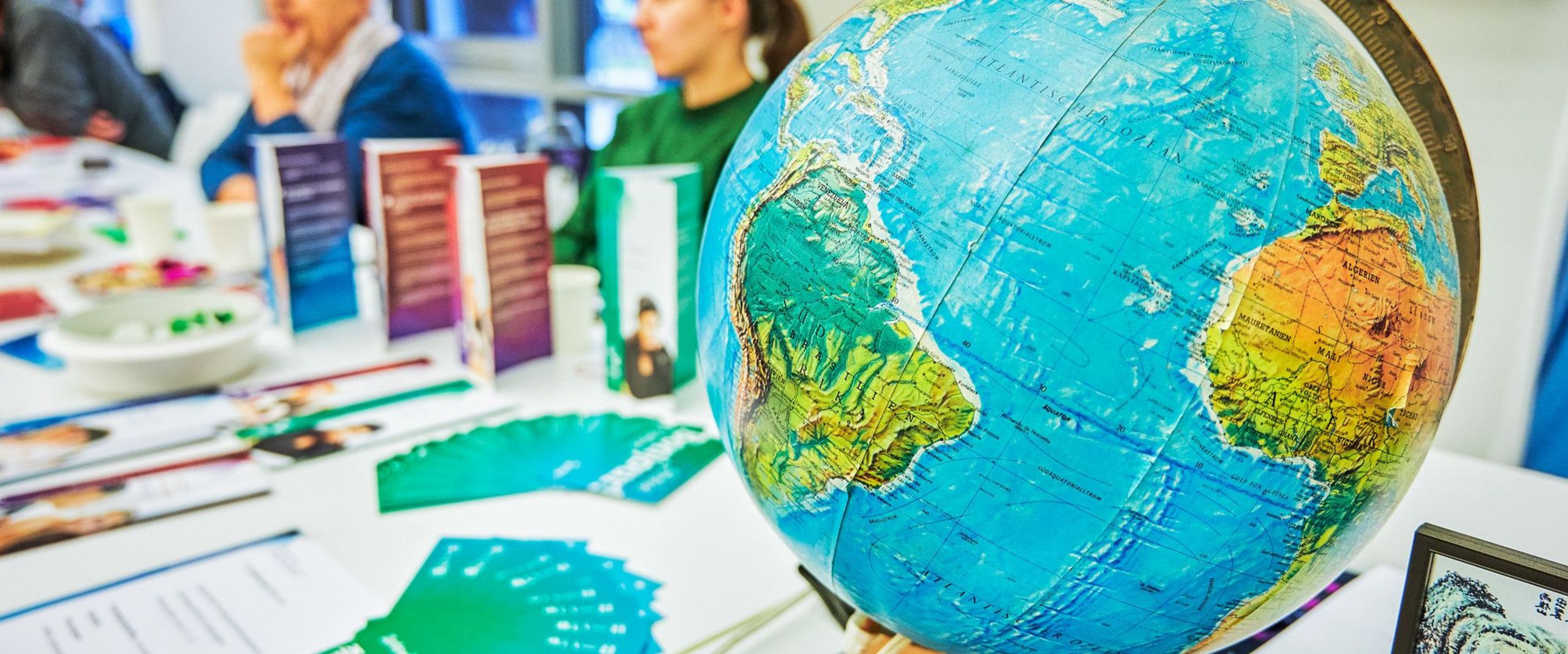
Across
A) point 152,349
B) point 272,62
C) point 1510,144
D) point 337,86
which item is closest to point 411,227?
point 152,349

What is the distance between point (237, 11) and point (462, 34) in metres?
1.44

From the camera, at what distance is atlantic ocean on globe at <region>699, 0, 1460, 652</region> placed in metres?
0.44

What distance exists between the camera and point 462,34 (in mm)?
3533

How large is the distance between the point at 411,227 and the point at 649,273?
398 mm

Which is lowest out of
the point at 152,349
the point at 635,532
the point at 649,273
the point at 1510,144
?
the point at 635,532

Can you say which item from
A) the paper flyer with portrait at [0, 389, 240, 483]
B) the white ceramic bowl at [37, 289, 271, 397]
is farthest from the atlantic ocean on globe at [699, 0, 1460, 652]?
the white ceramic bowl at [37, 289, 271, 397]

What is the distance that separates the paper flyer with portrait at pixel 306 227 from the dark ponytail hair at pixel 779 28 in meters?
0.67

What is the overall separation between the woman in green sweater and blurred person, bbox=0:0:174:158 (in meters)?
2.93

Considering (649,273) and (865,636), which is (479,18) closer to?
(649,273)

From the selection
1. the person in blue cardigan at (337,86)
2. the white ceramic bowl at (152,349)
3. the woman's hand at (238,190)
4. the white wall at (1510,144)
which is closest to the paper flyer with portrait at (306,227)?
the white ceramic bowl at (152,349)

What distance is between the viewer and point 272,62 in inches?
82.5

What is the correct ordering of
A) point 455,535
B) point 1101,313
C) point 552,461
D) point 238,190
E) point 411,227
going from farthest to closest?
point 238,190, point 411,227, point 552,461, point 455,535, point 1101,313

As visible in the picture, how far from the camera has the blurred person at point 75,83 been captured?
3.39 metres

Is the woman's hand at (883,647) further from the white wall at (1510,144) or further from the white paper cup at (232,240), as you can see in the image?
the white paper cup at (232,240)
